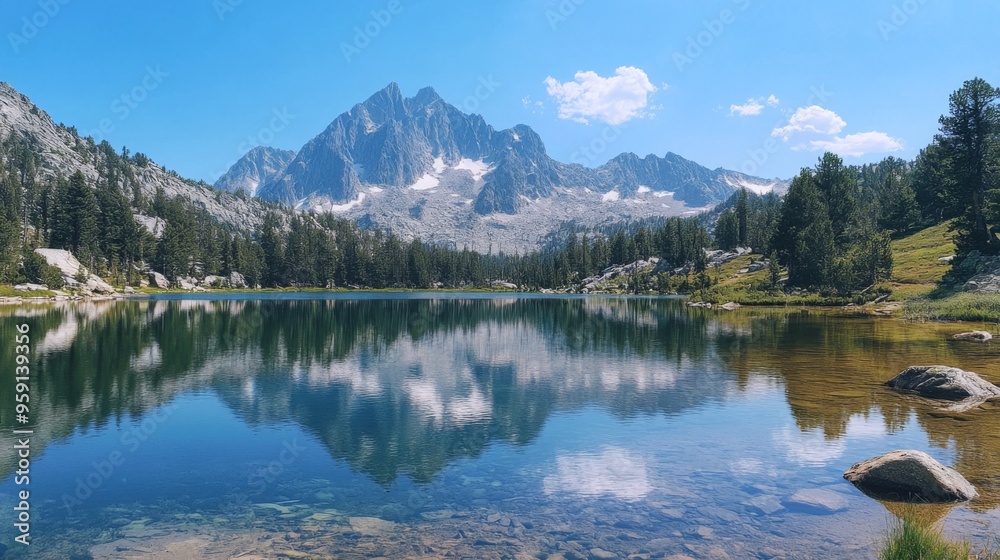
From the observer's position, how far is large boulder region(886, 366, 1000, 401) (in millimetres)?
28172

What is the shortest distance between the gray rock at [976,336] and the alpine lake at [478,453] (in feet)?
10.9

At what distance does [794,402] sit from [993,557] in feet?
63.2

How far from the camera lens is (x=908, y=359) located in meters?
41.2

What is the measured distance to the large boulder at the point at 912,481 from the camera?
51.8 feet

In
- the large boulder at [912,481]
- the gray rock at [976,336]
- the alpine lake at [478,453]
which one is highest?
the gray rock at [976,336]

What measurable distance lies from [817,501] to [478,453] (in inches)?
483

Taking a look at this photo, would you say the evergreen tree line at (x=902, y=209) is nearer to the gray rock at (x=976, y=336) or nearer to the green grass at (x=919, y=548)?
the gray rock at (x=976, y=336)

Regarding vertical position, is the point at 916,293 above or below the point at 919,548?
above

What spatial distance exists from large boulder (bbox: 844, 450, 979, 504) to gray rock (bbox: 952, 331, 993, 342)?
46.9 m

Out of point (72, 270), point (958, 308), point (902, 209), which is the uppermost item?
point (902, 209)

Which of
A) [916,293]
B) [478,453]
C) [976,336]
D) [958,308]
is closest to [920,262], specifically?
[916,293]

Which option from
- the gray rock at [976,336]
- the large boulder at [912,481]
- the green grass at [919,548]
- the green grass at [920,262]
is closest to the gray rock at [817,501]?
the large boulder at [912,481]

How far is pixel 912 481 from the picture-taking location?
16.3 metres

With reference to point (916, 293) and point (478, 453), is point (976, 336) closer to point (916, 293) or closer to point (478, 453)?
point (916, 293)
